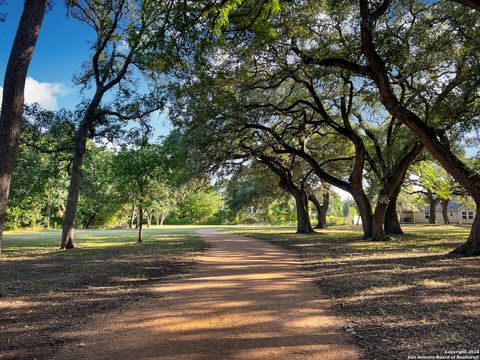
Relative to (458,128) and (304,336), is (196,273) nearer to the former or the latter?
(304,336)

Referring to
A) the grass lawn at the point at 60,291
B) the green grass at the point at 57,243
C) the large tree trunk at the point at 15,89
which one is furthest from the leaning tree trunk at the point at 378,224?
the large tree trunk at the point at 15,89

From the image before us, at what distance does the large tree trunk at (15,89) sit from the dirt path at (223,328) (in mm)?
3726

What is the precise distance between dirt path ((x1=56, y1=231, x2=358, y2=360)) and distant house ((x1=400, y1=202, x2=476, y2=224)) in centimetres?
7469

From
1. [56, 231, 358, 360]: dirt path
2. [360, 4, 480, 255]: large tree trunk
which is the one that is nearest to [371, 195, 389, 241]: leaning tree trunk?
[360, 4, 480, 255]: large tree trunk

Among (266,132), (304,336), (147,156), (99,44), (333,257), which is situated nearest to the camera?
(304,336)

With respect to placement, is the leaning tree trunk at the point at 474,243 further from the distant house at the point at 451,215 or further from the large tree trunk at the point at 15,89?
the distant house at the point at 451,215

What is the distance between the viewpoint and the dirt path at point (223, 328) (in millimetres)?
4141

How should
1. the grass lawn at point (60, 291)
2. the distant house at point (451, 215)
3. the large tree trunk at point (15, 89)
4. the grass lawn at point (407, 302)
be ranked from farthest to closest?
the distant house at point (451, 215)
the large tree trunk at point (15, 89)
the grass lawn at point (60, 291)
the grass lawn at point (407, 302)

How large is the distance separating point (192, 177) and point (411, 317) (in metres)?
17.0

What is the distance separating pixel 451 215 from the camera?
3108 inches

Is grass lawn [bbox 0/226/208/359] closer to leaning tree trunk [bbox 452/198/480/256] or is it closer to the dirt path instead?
the dirt path

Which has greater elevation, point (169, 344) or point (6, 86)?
point (6, 86)

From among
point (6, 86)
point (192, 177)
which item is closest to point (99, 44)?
point (192, 177)

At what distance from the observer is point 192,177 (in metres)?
21.3
